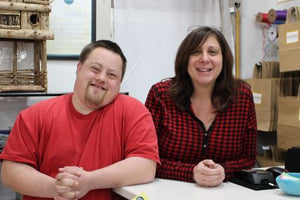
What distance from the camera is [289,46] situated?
254cm

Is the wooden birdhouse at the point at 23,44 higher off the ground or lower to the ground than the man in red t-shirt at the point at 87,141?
higher

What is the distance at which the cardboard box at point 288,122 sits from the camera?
2.55 m

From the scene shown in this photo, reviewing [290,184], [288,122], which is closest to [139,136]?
[290,184]

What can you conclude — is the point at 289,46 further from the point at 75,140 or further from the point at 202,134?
the point at 75,140

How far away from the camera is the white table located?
135 cm

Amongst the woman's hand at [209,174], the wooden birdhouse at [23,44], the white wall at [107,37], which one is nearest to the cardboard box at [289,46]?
the white wall at [107,37]

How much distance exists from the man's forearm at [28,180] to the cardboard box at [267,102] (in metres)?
1.88

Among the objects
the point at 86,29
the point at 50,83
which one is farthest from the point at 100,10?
the point at 50,83

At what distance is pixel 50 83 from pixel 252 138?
5.04ft

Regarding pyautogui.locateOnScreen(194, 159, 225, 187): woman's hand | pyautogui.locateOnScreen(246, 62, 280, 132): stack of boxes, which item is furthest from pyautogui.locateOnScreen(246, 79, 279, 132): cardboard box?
pyautogui.locateOnScreen(194, 159, 225, 187): woman's hand

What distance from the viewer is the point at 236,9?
11.2 feet

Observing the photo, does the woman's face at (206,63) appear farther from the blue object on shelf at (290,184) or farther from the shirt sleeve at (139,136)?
the blue object on shelf at (290,184)

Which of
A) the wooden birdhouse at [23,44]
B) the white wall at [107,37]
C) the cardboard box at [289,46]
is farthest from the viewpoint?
the white wall at [107,37]

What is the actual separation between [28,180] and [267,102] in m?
1.93
